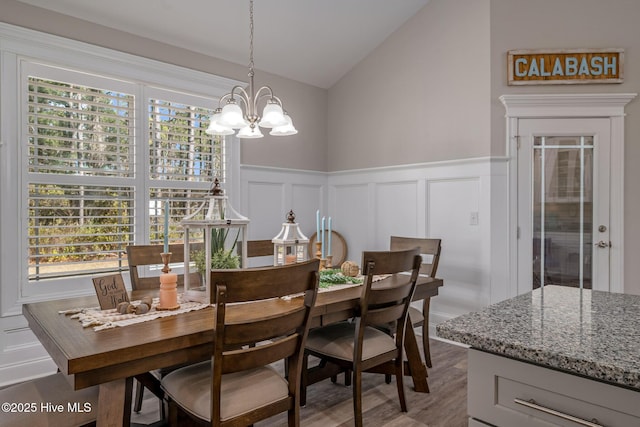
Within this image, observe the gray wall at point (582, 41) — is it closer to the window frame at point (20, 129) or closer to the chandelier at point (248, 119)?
the chandelier at point (248, 119)

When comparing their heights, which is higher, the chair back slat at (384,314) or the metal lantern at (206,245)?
the metal lantern at (206,245)

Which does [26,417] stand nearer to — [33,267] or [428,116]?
[33,267]

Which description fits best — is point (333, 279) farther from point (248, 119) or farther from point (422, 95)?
point (422, 95)

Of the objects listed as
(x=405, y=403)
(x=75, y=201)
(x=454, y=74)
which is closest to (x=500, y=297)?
(x=405, y=403)

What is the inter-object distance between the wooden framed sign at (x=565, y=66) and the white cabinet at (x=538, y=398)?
308cm

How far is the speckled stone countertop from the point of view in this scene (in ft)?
2.60

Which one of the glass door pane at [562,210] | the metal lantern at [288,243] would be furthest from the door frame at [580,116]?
the metal lantern at [288,243]

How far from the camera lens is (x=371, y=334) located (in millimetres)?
2307

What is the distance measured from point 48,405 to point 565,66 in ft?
13.3

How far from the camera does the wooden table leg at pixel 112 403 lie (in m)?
1.34

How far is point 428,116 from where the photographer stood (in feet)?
12.5

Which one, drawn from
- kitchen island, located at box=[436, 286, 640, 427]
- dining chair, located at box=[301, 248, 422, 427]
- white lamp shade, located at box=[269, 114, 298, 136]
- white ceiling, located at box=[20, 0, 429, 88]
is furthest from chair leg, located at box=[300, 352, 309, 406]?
white ceiling, located at box=[20, 0, 429, 88]

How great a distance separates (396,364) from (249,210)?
2281 mm

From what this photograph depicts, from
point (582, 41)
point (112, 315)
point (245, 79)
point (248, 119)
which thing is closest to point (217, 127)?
point (248, 119)
